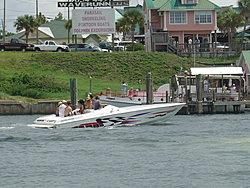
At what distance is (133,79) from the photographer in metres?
54.4

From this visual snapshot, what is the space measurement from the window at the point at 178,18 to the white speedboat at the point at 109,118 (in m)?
38.9

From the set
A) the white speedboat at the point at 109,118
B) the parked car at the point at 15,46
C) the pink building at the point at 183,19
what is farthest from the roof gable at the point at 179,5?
the white speedboat at the point at 109,118

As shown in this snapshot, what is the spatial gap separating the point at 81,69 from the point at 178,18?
15618 millimetres

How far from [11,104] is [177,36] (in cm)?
2979

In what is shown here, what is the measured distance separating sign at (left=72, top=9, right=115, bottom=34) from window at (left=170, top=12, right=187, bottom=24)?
26.9 feet

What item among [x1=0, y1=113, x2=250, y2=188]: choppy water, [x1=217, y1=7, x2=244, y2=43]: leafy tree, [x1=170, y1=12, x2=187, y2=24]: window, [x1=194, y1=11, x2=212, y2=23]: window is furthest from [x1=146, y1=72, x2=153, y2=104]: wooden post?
[x1=217, y1=7, x2=244, y2=43]: leafy tree

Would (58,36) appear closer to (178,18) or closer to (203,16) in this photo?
(178,18)

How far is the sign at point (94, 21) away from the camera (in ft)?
202

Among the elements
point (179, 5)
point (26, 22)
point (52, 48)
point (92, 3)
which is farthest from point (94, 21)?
point (26, 22)

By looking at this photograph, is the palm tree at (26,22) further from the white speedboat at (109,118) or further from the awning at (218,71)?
the white speedboat at (109,118)

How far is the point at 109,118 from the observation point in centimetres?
2641

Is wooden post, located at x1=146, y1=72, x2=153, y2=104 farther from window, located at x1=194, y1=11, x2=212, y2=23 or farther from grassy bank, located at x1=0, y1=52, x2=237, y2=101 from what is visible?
window, located at x1=194, y1=11, x2=212, y2=23

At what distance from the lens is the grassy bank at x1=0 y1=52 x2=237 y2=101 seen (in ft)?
160

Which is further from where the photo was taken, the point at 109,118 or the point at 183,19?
the point at 183,19
